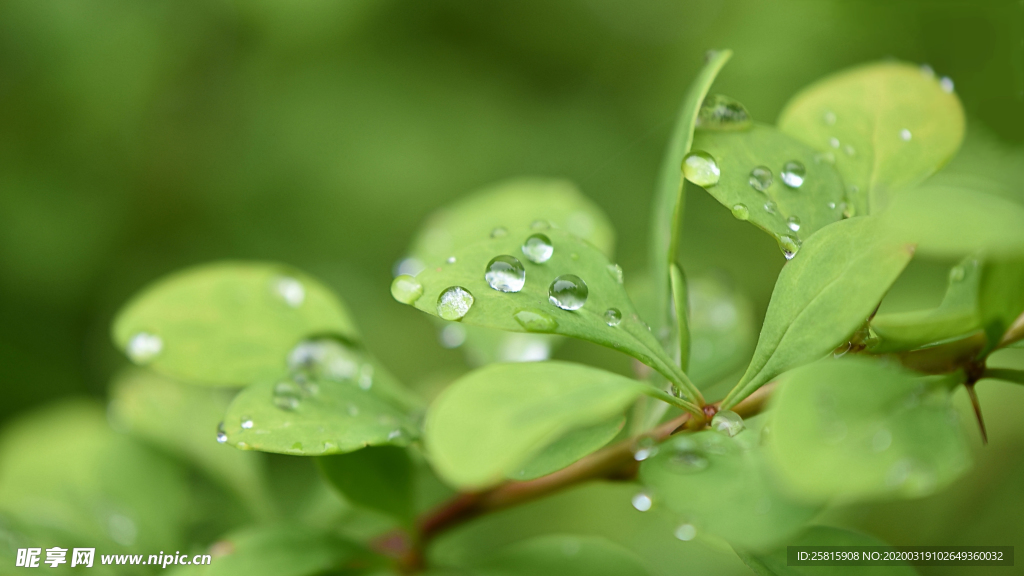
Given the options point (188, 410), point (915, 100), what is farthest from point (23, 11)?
point (915, 100)

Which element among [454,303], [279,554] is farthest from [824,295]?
[279,554]

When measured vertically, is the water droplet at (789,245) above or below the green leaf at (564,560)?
above

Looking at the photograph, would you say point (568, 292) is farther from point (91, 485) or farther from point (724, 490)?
point (91, 485)

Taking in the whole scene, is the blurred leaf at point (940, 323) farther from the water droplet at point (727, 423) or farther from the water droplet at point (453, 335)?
the water droplet at point (453, 335)

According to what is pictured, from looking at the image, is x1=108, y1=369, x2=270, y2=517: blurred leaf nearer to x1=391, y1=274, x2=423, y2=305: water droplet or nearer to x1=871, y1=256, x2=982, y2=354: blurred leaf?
x1=391, y1=274, x2=423, y2=305: water droplet

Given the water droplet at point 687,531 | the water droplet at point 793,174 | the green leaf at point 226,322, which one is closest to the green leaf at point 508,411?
the water droplet at point 687,531

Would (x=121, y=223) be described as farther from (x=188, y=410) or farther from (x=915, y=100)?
(x=915, y=100)
